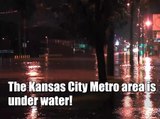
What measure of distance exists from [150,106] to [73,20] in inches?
214

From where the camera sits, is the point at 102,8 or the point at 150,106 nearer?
the point at 150,106

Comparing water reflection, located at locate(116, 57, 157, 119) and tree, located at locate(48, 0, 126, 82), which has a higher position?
tree, located at locate(48, 0, 126, 82)

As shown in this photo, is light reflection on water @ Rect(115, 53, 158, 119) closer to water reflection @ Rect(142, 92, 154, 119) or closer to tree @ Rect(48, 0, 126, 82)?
water reflection @ Rect(142, 92, 154, 119)

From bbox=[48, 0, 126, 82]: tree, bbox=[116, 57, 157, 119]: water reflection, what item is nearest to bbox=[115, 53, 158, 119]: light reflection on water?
bbox=[116, 57, 157, 119]: water reflection

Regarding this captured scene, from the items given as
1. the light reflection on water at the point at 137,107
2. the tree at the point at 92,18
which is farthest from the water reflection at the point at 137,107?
the tree at the point at 92,18

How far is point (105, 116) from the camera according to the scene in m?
16.3

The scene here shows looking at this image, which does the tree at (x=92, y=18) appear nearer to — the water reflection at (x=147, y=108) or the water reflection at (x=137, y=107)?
the water reflection at (x=137, y=107)

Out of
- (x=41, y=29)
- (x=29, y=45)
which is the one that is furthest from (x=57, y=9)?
(x=41, y=29)

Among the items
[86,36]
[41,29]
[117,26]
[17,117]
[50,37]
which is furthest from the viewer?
[50,37]

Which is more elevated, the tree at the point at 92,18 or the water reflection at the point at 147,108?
the tree at the point at 92,18

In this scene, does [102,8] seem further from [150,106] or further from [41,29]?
[41,29]

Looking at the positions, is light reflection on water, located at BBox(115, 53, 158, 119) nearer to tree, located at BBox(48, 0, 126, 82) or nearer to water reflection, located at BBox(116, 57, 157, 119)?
water reflection, located at BBox(116, 57, 157, 119)

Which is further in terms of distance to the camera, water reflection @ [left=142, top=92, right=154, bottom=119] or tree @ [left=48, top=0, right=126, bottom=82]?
tree @ [left=48, top=0, right=126, bottom=82]

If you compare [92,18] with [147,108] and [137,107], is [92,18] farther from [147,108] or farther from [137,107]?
[147,108]
